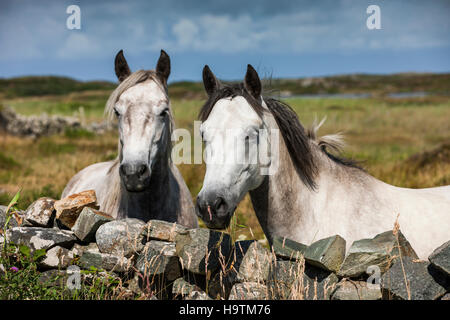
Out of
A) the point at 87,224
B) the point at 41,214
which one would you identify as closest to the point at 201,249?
the point at 87,224

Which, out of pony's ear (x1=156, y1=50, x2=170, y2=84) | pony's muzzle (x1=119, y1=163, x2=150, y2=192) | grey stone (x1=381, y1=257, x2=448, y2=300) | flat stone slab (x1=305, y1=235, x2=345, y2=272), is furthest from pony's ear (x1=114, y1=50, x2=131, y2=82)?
grey stone (x1=381, y1=257, x2=448, y2=300)

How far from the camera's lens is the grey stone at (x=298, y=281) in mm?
3152

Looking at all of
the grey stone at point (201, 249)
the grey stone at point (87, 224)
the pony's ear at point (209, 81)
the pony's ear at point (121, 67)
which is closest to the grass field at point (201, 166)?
the pony's ear at point (209, 81)

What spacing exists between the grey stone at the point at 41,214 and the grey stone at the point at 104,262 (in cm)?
79

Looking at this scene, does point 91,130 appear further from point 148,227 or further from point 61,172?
point 148,227

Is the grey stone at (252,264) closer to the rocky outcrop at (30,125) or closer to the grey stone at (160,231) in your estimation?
the grey stone at (160,231)

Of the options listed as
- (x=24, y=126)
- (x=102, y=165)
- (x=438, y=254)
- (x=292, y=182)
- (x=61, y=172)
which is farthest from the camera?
(x=24, y=126)

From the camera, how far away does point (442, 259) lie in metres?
2.95

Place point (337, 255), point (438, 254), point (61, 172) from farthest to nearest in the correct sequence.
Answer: point (61, 172), point (337, 255), point (438, 254)

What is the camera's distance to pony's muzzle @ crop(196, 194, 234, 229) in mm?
2869

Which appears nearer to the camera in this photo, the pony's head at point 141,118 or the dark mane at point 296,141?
the dark mane at point 296,141
